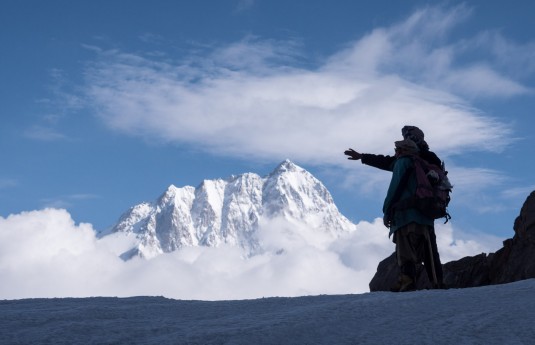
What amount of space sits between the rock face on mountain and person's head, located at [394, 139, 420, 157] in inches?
205

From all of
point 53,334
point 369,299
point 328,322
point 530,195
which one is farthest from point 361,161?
point 530,195

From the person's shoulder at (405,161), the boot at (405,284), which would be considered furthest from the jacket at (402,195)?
the boot at (405,284)

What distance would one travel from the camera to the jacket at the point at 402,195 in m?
9.93

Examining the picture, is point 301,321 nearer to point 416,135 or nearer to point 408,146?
point 408,146

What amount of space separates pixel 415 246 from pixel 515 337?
4621 millimetres

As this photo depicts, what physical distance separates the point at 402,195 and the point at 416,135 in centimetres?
94

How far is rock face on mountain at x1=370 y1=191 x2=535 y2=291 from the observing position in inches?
574

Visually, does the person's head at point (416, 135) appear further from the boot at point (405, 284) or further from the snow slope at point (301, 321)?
the snow slope at point (301, 321)

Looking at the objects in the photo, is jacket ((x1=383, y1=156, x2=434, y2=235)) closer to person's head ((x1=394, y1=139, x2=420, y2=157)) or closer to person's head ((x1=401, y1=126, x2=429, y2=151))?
person's head ((x1=394, y1=139, x2=420, y2=157))

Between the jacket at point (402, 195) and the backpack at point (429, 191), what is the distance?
57mm

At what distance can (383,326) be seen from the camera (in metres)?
5.94

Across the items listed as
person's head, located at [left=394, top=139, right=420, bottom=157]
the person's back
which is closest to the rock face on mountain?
the person's back

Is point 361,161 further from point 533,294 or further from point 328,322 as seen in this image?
point 328,322

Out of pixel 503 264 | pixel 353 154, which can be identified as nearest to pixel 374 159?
pixel 353 154
